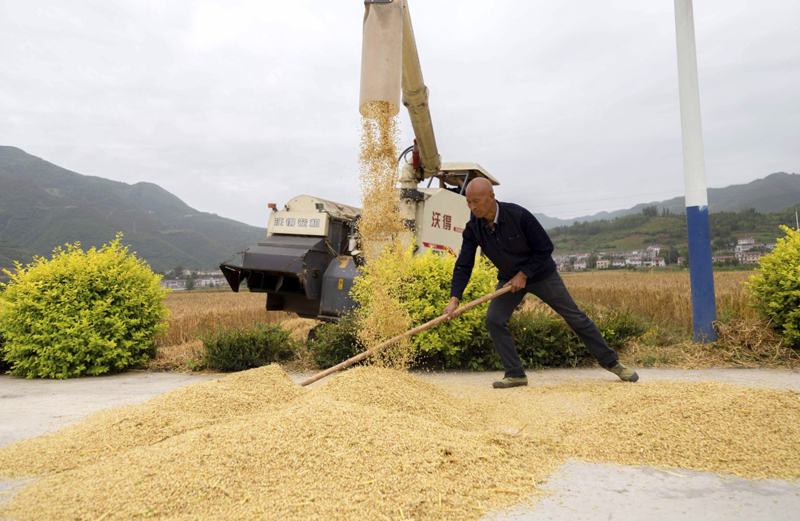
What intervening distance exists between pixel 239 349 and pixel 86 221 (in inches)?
3038

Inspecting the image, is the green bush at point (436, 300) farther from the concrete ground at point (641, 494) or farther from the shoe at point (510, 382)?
the concrete ground at point (641, 494)

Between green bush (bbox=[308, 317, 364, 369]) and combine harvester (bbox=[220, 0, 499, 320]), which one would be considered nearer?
green bush (bbox=[308, 317, 364, 369])

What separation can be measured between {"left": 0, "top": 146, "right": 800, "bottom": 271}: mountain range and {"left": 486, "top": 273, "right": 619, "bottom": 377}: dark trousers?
2977cm

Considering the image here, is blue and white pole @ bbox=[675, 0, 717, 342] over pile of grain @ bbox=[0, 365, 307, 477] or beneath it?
over

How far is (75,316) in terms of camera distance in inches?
224

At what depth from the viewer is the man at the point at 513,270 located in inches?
167

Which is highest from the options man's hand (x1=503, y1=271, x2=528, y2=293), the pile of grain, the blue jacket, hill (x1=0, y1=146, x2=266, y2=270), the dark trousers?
hill (x1=0, y1=146, x2=266, y2=270)

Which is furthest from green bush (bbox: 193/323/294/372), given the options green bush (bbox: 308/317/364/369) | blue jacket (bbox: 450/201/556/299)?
blue jacket (bbox: 450/201/556/299)

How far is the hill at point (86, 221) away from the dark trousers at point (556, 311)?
136ft

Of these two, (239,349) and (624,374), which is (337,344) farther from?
(624,374)

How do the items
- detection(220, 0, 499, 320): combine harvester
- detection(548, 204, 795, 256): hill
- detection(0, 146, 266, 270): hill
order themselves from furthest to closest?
detection(0, 146, 266, 270): hill → detection(548, 204, 795, 256): hill → detection(220, 0, 499, 320): combine harvester

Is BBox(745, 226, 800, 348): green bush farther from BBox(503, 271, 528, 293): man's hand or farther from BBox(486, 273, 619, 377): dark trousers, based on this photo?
BBox(503, 271, 528, 293): man's hand

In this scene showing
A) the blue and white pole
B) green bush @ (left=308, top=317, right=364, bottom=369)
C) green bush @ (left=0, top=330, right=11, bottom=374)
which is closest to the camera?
green bush @ (left=308, top=317, right=364, bottom=369)

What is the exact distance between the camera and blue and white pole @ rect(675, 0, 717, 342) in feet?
18.9
